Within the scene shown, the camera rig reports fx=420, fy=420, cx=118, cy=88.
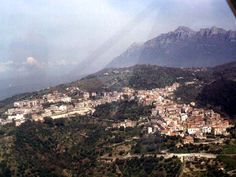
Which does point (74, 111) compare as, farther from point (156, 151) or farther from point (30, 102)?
point (156, 151)

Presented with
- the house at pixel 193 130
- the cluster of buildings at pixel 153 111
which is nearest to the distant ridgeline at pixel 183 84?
the cluster of buildings at pixel 153 111

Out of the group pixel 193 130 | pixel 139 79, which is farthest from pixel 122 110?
pixel 139 79

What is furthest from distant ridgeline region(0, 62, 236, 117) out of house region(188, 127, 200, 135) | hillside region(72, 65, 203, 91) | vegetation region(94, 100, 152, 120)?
vegetation region(94, 100, 152, 120)

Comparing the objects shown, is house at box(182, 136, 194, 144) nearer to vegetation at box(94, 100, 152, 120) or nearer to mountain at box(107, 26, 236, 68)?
vegetation at box(94, 100, 152, 120)

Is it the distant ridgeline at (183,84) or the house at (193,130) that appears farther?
the distant ridgeline at (183,84)

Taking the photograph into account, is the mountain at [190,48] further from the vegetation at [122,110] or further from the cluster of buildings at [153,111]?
the vegetation at [122,110]

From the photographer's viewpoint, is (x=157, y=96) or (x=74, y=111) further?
(x=157, y=96)

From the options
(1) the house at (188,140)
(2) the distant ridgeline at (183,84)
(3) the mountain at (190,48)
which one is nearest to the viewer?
(1) the house at (188,140)

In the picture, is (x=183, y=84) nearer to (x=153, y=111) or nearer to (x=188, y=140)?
(x=153, y=111)

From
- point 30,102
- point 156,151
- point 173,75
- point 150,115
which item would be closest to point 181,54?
point 173,75

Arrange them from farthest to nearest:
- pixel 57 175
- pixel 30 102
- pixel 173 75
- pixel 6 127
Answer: pixel 173 75 < pixel 30 102 < pixel 6 127 < pixel 57 175
